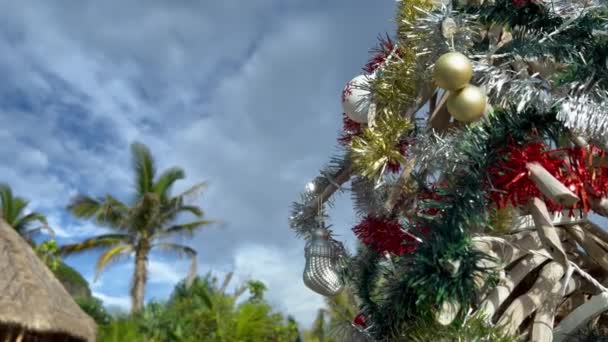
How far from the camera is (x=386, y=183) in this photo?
2607 mm

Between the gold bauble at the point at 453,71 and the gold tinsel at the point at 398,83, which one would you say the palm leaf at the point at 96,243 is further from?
the gold bauble at the point at 453,71

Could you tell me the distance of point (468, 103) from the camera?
2.26 meters

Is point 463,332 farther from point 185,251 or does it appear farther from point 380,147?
point 185,251

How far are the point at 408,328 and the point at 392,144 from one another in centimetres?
77

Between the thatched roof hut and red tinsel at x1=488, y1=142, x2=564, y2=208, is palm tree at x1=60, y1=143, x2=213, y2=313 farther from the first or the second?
red tinsel at x1=488, y1=142, x2=564, y2=208

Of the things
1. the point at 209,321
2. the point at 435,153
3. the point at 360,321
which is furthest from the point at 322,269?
the point at 209,321

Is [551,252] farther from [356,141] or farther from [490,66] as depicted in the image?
[356,141]

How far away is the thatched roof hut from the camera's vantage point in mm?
6296

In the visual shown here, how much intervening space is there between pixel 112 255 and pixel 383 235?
14008 millimetres

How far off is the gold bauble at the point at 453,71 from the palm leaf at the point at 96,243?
14.7 m

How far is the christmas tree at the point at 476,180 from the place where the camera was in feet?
6.81

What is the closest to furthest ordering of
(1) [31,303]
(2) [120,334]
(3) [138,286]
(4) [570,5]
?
(4) [570,5]
(1) [31,303]
(2) [120,334]
(3) [138,286]

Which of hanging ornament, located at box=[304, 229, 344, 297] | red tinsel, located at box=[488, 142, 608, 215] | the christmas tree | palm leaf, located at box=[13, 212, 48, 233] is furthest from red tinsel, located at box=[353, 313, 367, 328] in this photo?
palm leaf, located at box=[13, 212, 48, 233]

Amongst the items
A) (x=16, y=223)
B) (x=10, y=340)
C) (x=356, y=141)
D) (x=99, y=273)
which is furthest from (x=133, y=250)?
(x=356, y=141)
